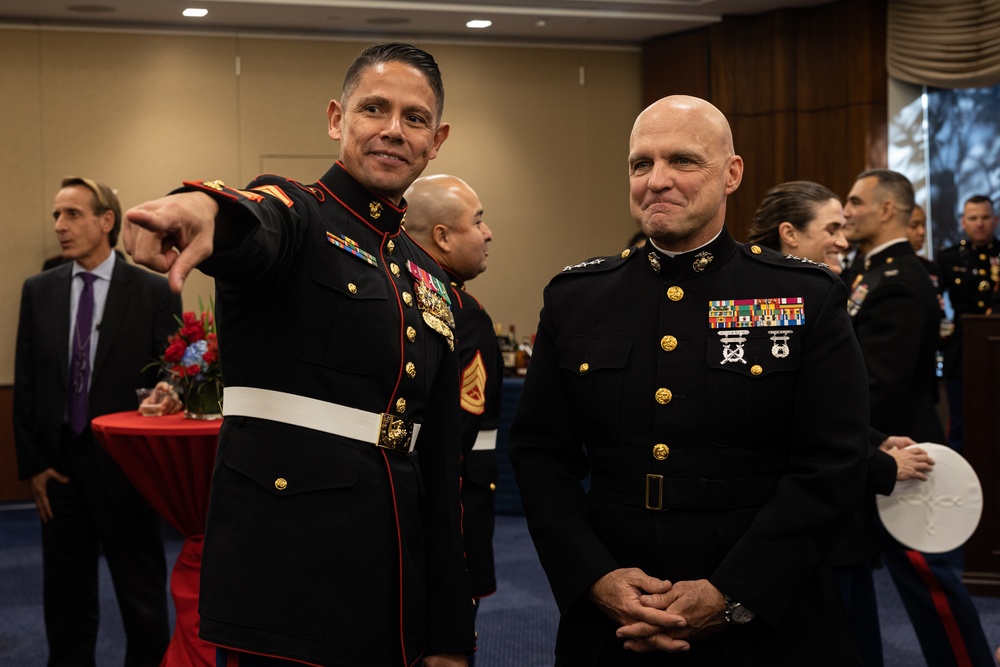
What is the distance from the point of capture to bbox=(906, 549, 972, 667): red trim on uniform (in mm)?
2998

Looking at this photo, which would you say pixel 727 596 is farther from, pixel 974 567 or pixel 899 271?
pixel 974 567

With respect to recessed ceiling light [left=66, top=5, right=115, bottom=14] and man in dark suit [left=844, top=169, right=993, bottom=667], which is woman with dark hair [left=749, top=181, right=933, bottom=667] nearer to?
man in dark suit [left=844, top=169, right=993, bottom=667]

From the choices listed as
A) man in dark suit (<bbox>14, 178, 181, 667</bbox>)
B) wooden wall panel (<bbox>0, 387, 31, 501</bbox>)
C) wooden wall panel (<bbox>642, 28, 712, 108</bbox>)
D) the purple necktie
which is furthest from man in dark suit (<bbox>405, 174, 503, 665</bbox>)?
wooden wall panel (<bbox>642, 28, 712, 108</bbox>)

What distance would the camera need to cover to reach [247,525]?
1.55 m

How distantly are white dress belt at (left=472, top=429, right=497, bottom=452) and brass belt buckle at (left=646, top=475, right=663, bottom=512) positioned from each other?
1.01 m

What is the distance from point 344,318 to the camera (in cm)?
160

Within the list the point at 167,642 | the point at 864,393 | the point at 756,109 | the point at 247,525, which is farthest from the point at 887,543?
the point at 756,109

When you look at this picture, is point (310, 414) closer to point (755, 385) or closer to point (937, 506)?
point (755, 385)

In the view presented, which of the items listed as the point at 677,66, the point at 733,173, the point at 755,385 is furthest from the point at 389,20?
the point at 755,385

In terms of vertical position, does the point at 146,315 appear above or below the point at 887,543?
above

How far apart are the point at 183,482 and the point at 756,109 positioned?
6.08 metres

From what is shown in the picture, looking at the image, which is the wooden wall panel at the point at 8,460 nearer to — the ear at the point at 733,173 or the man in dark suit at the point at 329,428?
the man in dark suit at the point at 329,428

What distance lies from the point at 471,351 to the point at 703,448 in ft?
3.33

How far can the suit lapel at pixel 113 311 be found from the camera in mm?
3580
